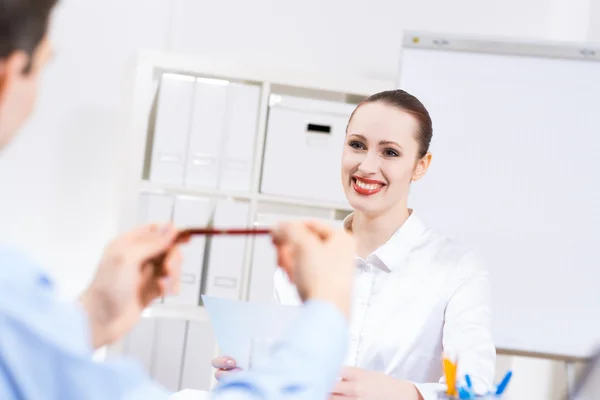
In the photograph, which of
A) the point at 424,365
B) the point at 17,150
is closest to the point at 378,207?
the point at 424,365

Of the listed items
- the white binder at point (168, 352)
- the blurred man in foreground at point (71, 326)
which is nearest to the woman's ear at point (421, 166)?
the white binder at point (168, 352)

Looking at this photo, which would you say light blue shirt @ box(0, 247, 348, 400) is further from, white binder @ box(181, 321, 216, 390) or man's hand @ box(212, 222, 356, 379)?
white binder @ box(181, 321, 216, 390)

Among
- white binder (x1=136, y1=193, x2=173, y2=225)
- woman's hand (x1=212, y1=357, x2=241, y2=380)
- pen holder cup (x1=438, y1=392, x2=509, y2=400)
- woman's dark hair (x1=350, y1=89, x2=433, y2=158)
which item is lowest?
woman's hand (x1=212, y1=357, x2=241, y2=380)

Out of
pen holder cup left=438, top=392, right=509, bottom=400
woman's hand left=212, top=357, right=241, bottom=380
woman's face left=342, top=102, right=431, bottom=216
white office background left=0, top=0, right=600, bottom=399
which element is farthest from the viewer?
white office background left=0, top=0, right=600, bottom=399

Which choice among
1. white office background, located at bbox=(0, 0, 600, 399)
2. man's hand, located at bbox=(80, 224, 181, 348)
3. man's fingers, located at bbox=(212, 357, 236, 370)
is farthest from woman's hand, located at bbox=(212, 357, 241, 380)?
white office background, located at bbox=(0, 0, 600, 399)

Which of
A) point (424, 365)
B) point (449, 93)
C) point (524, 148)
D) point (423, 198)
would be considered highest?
point (449, 93)

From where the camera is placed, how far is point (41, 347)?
0.46 metres

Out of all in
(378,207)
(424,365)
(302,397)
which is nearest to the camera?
(302,397)

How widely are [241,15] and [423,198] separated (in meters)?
1.25

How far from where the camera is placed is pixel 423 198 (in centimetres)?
239

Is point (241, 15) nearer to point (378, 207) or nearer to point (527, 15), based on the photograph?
point (527, 15)

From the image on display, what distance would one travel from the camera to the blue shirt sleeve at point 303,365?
0.49 metres

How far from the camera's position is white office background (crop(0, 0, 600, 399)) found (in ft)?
9.75

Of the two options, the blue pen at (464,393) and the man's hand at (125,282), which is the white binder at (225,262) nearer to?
the blue pen at (464,393)
